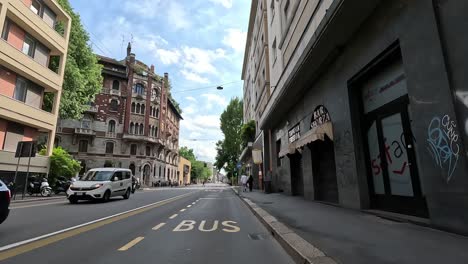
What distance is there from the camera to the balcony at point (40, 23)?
66.1ft

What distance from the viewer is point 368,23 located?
26.1 ft

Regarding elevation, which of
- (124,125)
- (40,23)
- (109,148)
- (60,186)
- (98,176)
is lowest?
(60,186)

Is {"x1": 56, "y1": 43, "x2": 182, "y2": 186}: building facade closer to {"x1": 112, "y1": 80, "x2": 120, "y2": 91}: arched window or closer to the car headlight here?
{"x1": 112, "y1": 80, "x2": 120, "y2": 91}: arched window

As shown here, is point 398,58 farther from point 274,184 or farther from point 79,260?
point 274,184

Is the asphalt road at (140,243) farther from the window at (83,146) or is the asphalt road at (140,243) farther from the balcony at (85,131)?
the window at (83,146)

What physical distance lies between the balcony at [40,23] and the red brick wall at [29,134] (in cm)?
721

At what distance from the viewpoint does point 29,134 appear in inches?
897

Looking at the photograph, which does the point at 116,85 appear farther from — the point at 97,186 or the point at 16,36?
the point at 97,186

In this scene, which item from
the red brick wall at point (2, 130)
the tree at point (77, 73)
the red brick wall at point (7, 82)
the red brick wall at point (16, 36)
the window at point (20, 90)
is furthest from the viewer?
the tree at point (77, 73)

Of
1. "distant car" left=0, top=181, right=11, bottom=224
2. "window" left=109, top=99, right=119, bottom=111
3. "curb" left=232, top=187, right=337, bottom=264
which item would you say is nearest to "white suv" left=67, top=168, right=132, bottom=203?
"distant car" left=0, top=181, right=11, bottom=224

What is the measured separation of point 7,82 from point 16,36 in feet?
11.8

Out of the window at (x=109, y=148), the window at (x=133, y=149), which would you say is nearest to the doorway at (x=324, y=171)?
the window at (x=133, y=149)

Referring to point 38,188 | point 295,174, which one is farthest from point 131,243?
point 38,188

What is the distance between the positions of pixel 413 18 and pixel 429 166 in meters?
3.14
